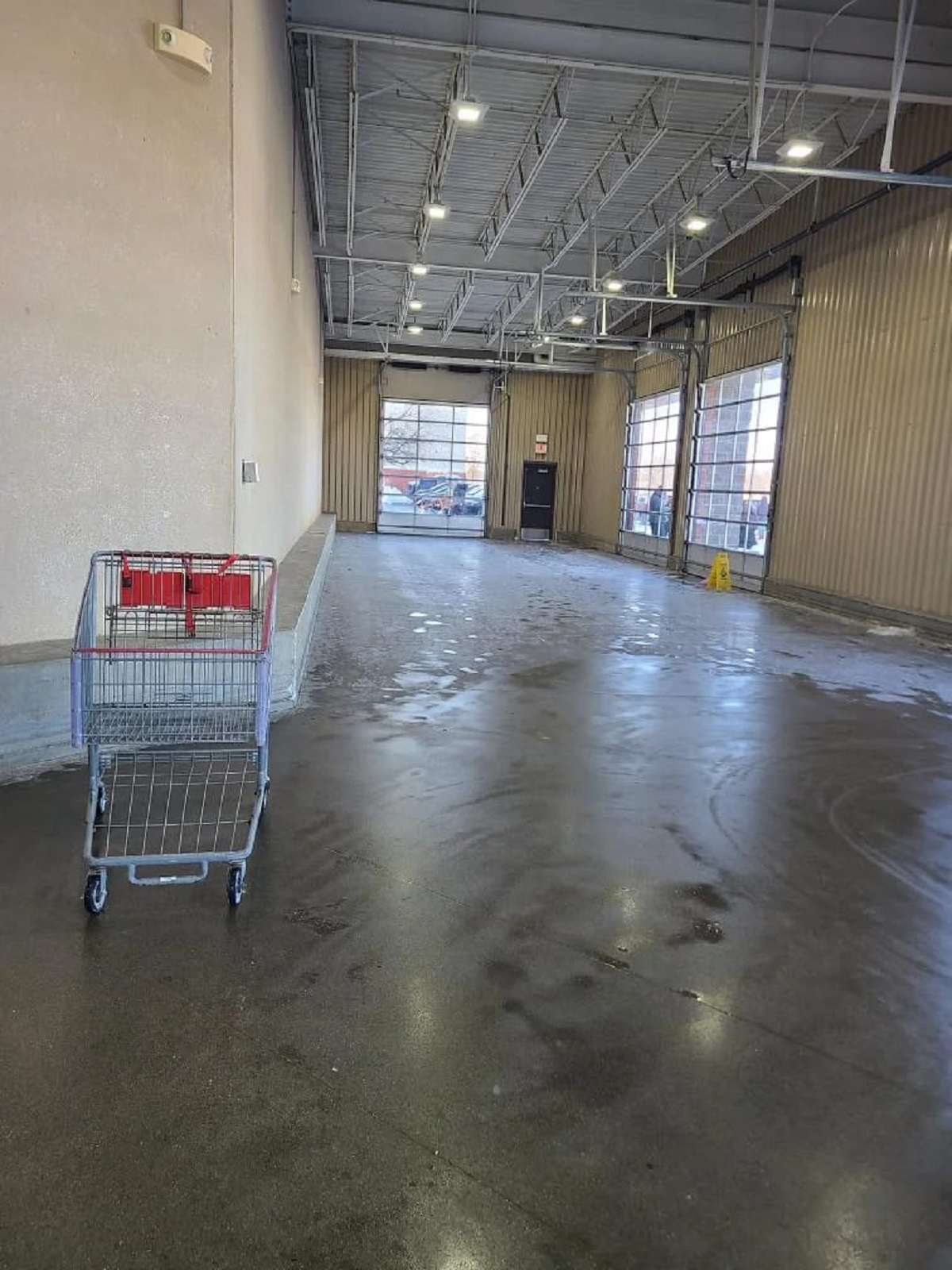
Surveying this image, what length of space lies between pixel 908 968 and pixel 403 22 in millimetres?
9269

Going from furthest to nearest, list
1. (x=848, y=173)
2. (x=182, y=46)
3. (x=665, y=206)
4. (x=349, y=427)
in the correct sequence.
Result: (x=349, y=427)
(x=665, y=206)
(x=848, y=173)
(x=182, y=46)

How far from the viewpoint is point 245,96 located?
5879mm

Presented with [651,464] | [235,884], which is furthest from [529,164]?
[235,884]

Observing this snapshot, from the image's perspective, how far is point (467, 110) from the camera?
28.6ft

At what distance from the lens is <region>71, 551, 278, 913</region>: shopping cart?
3.09 metres

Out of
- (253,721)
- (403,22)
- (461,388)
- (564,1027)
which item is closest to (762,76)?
(403,22)

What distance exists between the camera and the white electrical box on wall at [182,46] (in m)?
4.94

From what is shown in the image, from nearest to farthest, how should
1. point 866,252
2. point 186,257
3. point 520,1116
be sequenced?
1. point 520,1116
2. point 186,257
3. point 866,252

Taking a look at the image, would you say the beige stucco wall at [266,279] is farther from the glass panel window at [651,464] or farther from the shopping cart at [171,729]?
the glass panel window at [651,464]

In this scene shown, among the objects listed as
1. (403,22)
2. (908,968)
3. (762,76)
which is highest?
(403,22)

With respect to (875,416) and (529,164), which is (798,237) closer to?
(875,416)

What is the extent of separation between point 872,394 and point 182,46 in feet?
32.9

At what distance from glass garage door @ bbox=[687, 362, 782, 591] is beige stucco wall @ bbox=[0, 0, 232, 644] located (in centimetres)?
1144

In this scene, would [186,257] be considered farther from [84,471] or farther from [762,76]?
[762,76]
